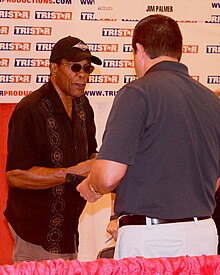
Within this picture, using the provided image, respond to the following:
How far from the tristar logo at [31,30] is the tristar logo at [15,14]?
0.25 feet

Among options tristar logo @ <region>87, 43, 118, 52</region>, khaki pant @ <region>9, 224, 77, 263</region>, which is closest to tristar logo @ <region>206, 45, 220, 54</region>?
tristar logo @ <region>87, 43, 118, 52</region>

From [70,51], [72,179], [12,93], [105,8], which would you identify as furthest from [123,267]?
[105,8]

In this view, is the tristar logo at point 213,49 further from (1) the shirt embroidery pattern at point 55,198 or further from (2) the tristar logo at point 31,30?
(1) the shirt embroidery pattern at point 55,198

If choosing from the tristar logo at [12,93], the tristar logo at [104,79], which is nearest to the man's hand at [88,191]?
the tristar logo at [12,93]

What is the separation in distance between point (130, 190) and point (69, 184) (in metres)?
0.82

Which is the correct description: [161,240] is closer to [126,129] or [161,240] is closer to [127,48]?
[126,129]

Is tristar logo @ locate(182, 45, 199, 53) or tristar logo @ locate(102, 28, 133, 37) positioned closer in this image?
tristar logo @ locate(102, 28, 133, 37)

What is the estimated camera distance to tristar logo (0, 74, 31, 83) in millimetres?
4570

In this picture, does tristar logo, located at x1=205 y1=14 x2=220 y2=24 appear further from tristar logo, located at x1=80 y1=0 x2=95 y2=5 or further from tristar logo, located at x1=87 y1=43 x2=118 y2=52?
tristar logo, located at x1=80 y1=0 x2=95 y2=5

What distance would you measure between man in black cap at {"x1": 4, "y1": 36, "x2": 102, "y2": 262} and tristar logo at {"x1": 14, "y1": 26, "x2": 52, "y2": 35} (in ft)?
4.11

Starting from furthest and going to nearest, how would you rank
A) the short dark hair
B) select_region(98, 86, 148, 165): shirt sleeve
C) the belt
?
the short dark hair, the belt, select_region(98, 86, 148, 165): shirt sleeve

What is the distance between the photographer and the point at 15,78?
15.1ft

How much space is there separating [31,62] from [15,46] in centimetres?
16

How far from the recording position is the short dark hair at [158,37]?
2.55 metres
